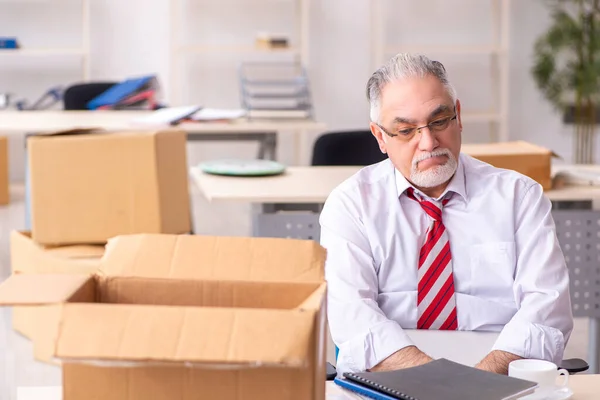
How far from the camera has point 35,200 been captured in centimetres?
300

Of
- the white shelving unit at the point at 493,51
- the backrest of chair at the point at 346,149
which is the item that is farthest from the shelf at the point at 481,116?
the backrest of chair at the point at 346,149

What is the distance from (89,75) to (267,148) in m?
2.73

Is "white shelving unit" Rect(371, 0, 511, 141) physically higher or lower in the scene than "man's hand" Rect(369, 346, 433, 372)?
higher

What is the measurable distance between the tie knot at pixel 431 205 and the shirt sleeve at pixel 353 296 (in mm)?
123

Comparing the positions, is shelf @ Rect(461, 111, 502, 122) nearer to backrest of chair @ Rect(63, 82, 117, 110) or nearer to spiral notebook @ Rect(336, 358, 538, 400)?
backrest of chair @ Rect(63, 82, 117, 110)

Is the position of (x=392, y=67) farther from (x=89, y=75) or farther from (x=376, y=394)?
(x=89, y=75)

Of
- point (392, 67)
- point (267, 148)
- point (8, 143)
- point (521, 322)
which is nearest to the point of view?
point (521, 322)

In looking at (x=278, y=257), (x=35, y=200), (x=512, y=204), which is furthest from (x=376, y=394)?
(x=35, y=200)

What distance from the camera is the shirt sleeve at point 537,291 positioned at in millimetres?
1856

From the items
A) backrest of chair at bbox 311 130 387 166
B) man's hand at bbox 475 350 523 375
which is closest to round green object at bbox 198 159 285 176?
backrest of chair at bbox 311 130 387 166

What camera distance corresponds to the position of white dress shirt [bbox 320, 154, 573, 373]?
1918mm

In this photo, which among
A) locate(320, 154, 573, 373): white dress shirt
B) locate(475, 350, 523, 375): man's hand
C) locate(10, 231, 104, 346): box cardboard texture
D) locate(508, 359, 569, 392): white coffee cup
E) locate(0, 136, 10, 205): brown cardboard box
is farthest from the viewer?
locate(0, 136, 10, 205): brown cardboard box

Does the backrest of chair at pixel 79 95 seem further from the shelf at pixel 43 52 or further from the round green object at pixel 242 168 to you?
the round green object at pixel 242 168

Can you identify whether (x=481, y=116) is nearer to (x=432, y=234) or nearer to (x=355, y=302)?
(x=432, y=234)
